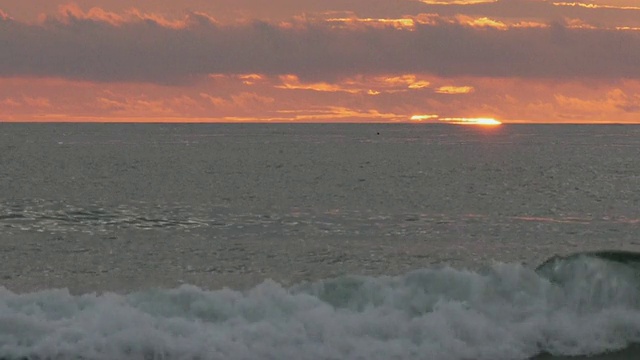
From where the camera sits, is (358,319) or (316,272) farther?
(316,272)

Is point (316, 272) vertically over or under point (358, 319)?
under

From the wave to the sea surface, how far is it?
0.04m

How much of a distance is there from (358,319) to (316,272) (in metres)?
8.71

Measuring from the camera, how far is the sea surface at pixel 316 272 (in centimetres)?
1859

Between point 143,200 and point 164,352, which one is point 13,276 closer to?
point 164,352

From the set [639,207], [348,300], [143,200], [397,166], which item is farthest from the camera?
[397,166]

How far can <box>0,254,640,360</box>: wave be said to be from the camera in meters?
18.1

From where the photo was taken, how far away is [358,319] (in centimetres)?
1955

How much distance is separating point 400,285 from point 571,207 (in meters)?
30.1

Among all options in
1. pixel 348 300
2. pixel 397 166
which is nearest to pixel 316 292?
pixel 348 300

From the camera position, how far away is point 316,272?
28.2 metres

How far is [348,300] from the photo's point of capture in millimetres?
20875

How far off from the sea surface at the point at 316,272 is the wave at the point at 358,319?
0.04 meters

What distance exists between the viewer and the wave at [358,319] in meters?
18.1
